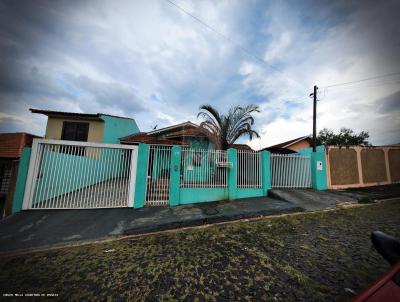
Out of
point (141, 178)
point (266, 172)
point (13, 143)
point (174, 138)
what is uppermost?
point (174, 138)

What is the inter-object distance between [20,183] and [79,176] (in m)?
1.65

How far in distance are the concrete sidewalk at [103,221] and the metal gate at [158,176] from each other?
1.75ft

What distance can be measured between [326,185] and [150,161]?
10.3 meters

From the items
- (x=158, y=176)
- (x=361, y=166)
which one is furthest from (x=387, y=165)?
(x=158, y=176)

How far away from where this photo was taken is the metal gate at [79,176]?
5.52 meters

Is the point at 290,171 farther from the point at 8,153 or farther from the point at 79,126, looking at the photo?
the point at 8,153

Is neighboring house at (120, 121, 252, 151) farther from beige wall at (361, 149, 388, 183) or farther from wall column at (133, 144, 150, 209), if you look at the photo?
beige wall at (361, 149, 388, 183)

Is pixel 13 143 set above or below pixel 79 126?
below

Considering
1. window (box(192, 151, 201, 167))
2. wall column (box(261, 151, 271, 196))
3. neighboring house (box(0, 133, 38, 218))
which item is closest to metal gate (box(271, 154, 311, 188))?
wall column (box(261, 151, 271, 196))

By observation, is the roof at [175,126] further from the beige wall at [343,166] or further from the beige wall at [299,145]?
the beige wall at [299,145]

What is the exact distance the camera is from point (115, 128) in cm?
1280

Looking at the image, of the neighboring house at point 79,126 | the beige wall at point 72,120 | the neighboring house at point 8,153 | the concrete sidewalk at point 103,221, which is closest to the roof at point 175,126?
the neighboring house at point 79,126

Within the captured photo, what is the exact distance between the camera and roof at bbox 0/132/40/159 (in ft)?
29.9

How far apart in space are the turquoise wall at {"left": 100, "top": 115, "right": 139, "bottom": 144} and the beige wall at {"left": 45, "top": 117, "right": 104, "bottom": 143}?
0.37 metres
